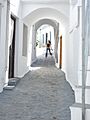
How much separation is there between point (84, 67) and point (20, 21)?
Result: 19.2ft

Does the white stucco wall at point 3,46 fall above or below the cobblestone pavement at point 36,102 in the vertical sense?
above

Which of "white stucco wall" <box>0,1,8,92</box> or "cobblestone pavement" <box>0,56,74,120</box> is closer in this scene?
"cobblestone pavement" <box>0,56,74,120</box>

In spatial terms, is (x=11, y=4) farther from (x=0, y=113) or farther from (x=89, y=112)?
(x=89, y=112)

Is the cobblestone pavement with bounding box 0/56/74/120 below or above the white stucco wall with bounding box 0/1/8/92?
below

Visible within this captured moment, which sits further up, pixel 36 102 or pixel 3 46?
pixel 3 46

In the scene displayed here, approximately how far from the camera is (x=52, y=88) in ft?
21.9

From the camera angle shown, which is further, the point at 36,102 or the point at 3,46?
the point at 3,46

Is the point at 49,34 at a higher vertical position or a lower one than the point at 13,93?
higher

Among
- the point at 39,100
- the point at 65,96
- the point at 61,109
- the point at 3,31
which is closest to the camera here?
the point at 61,109

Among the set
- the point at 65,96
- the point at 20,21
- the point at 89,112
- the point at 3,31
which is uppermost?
the point at 20,21

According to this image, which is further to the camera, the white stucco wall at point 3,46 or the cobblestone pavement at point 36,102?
the white stucco wall at point 3,46

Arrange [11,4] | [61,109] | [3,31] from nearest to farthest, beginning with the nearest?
[61,109], [3,31], [11,4]

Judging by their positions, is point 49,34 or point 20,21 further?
point 49,34

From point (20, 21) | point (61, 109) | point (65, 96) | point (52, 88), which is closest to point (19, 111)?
point (61, 109)
